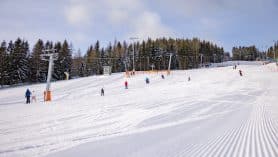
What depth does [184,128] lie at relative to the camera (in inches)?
547

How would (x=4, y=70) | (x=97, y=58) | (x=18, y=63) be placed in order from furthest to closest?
(x=97, y=58) < (x=18, y=63) < (x=4, y=70)

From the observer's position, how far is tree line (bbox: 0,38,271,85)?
241 ft

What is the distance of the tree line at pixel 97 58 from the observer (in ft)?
241

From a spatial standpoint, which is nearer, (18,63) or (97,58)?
(18,63)

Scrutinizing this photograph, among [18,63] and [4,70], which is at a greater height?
[18,63]

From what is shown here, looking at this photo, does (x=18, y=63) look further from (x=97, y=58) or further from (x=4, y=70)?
(x=97, y=58)

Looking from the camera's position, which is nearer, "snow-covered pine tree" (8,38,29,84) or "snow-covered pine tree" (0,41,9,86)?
"snow-covered pine tree" (0,41,9,86)

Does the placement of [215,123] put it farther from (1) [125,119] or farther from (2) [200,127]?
(1) [125,119]

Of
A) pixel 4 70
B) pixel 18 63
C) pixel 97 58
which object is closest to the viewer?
pixel 4 70

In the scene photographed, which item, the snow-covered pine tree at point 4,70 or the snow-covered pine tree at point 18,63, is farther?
the snow-covered pine tree at point 18,63

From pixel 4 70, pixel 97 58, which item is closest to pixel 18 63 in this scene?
pixel 4 70

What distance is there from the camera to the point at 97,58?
119 m

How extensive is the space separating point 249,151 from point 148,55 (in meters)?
109

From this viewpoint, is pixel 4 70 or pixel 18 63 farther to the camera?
pixel 18 63
